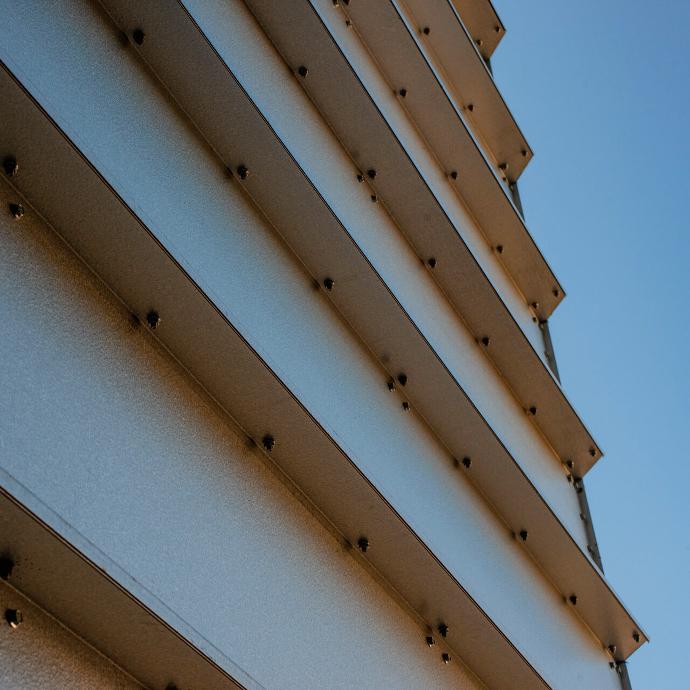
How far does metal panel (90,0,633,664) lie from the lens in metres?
6.66

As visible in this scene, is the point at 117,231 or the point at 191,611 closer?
the point at 191,611

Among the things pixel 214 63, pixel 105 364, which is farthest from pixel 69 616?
pixel 214 63

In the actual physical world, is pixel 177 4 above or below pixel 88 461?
above

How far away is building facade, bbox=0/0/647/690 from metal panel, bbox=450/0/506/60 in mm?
4865

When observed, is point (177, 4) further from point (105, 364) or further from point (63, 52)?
point (105, 364)

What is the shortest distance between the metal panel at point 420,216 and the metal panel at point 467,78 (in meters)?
4.01

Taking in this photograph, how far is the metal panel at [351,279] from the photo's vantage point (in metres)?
6.66

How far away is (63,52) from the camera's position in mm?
5910

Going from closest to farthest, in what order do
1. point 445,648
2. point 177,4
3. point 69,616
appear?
point 69,616 → point 177,4 → point 445,648

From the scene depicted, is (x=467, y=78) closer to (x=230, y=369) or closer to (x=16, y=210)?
(x=230, y=369)

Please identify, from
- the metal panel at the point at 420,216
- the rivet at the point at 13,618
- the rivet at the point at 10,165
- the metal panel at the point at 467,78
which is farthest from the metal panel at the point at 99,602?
the metal panel at the point at 467,78

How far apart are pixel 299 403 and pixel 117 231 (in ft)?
4.72

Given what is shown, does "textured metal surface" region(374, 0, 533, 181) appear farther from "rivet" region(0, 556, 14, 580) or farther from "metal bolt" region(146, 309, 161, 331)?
"rivet" region(0, 556, 14, 580)

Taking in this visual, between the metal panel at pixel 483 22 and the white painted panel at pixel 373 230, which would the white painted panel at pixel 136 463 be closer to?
the white painted panel at pixel 373 230
